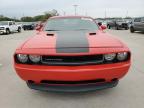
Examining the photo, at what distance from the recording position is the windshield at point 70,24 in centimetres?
590

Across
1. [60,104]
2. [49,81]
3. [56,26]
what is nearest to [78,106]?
[60,104]

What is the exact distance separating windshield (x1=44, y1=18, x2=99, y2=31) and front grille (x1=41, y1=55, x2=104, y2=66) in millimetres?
1852

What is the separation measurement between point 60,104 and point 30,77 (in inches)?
24.7

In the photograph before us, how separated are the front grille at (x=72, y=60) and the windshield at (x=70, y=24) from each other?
6.08 ft

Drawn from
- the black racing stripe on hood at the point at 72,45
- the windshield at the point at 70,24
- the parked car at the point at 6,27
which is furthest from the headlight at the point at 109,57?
the parked car at the point at 6,27

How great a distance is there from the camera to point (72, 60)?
4035 millimetres

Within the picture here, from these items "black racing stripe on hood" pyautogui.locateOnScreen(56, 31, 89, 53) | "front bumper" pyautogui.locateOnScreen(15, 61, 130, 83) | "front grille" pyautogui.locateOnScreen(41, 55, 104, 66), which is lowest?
"front bumper" pyautogui.locateOnScreen(15, 61, 130, 83)

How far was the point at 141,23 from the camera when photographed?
22766mm

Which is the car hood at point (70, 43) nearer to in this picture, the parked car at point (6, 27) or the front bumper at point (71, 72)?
the front bumper at point (71, 72)

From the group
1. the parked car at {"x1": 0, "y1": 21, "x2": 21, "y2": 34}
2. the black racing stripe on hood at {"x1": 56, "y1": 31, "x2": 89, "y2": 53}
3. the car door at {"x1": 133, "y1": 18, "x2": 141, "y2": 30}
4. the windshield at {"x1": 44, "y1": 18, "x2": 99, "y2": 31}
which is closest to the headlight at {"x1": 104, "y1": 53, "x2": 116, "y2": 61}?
the black racing stripe on hood at {"x1": 56, "y1": 31, "x2": 89, "y2": 53}

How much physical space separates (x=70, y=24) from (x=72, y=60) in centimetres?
219

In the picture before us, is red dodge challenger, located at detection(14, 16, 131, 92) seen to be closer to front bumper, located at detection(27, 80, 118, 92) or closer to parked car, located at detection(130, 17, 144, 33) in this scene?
front bumper, located at detection(27, 80, 118, 92)

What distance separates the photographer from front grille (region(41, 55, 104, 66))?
4016 mm

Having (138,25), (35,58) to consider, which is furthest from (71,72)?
(138,25)
